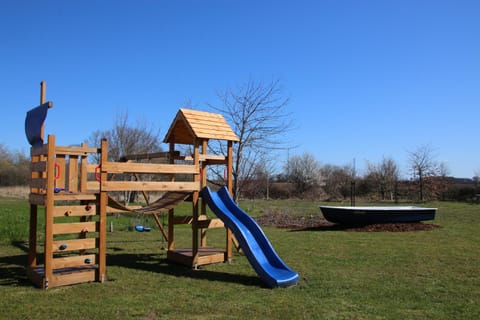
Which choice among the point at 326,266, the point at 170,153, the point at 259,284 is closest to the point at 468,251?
the point at 326,266

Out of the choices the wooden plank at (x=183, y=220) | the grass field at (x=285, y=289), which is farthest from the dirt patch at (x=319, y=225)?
the wooden plank at (x=183, y=220)

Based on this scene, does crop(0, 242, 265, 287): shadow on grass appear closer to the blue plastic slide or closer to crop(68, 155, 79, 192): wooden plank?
the blue plastic slide

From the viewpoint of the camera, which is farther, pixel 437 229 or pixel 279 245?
pixel 437 229

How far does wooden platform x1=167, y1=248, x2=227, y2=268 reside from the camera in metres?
8.43

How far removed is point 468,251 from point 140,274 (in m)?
7.47

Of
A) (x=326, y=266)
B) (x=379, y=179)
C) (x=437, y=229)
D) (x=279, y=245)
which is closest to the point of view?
(x=326, y=266)

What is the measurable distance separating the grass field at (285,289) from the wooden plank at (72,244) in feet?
2.11

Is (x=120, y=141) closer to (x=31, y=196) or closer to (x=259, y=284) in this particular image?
(x=31, y=196)

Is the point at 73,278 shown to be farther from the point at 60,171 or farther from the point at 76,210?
the point at 60,171

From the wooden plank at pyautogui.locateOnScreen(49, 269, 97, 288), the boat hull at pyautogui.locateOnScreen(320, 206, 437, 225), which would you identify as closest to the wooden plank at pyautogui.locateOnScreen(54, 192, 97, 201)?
the wooden plank at pyautogui.locateOnScreen(49, 269, 97, 288)

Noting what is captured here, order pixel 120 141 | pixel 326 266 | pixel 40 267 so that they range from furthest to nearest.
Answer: pixel 120 141 → pixel 326 266 → pixel 40 267

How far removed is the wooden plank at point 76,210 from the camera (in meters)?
7.01

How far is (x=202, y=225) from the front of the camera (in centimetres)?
866

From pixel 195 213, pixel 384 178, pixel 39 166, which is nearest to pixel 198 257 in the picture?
pixel 195 213
